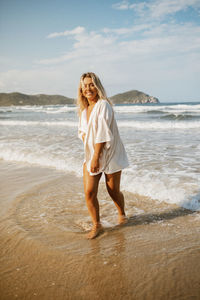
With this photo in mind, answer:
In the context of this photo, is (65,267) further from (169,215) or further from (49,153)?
(49,153)

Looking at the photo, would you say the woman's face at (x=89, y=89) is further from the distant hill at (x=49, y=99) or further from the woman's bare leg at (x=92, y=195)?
the distant hill at (x=49, y=99)

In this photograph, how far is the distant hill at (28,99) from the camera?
97.4m

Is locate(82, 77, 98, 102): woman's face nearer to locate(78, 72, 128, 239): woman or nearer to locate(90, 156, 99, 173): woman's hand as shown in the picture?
locate(78, 72, 128, 239): woman

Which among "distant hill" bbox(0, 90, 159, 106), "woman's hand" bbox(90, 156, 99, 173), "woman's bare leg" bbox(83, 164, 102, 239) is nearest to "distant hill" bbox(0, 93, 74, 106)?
"distant hill" bbox(0, 90, 159, 106)

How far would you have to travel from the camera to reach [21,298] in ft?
6.30

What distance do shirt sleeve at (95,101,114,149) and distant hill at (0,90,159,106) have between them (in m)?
81.9

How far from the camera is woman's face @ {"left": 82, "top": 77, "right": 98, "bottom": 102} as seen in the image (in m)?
2.72

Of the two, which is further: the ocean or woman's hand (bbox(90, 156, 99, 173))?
woman's hand (bbox(90, 156, 99, 173))

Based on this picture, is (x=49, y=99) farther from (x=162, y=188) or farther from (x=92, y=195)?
(x=92, y=195)

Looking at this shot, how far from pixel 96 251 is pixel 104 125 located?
1.37m

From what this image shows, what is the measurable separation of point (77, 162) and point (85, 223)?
3325 mm

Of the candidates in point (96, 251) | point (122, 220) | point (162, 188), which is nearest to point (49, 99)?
point (162, 188)

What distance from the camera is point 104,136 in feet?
8.53

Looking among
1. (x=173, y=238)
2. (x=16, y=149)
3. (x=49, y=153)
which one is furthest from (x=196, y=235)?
(x=16, y=149)
